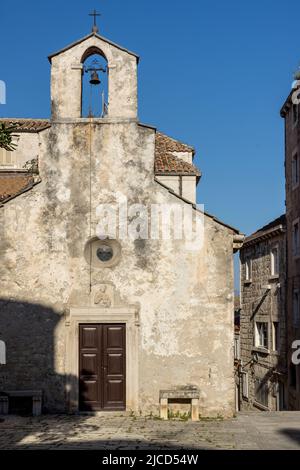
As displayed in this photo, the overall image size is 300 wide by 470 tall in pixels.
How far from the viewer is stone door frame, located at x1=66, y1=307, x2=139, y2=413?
14859 millimetres

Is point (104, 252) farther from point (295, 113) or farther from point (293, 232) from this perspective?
point (295, 113)

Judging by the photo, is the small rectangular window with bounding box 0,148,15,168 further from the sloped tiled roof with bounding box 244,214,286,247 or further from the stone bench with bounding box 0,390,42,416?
the stone bench with bounding box 0,390,42,416

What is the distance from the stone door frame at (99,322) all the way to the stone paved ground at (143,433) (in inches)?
20.1

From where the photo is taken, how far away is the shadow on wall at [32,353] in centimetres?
1486

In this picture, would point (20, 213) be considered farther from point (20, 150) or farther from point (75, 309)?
point (20, 150)

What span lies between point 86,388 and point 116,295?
242cm

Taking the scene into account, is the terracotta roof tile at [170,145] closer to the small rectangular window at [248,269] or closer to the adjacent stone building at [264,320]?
the adjacent stone building at [264,320]

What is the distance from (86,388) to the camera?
15.0 metres

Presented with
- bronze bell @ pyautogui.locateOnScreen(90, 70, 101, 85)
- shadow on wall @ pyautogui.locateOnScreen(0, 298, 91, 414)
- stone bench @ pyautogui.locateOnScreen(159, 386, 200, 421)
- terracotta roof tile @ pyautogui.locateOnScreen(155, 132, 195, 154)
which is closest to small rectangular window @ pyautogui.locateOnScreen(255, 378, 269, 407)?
terracotta roof tile @ pyautogui.locateOnScreen(155, 132, 195, 154)

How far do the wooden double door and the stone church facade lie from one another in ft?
0.08

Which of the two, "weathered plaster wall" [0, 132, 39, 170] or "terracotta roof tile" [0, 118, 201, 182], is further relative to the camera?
"weathered plaster wall" [0, 132, 39, 170]

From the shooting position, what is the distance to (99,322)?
49.6 ft

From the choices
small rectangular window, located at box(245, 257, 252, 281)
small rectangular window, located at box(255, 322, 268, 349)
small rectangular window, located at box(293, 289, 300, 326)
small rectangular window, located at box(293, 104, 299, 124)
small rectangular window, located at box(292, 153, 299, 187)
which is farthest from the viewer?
small rectangular window, located at box(245, 257, 252, 281)

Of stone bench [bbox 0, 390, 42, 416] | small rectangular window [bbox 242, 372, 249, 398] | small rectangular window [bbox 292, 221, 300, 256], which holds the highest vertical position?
small rectangular window [bbox 292, 221, 300, 256]
